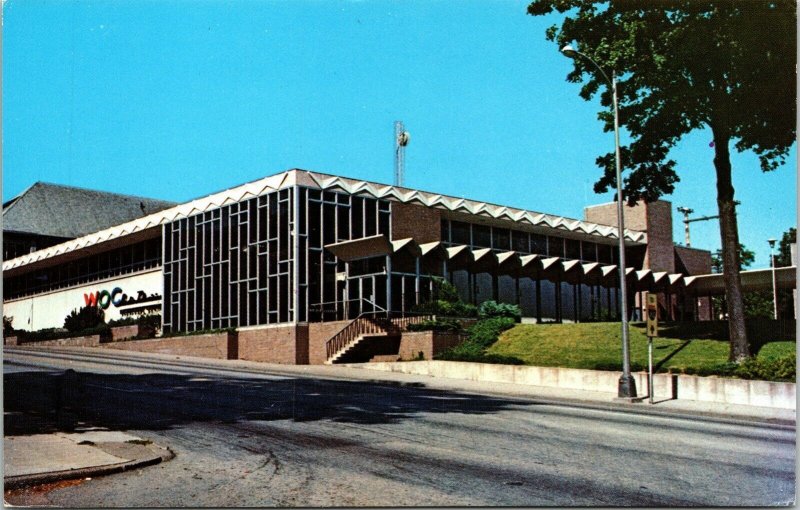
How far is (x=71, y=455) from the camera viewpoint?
11008mm

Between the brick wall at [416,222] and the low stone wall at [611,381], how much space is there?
11494 millimetres

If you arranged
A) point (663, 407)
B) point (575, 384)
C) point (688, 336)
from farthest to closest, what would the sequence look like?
point (688, 336) → point (575, 384) → point (663, 407)

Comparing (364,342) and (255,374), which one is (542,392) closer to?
(255,374)

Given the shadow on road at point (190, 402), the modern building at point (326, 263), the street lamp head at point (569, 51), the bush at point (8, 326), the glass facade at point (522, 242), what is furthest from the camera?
the bush at point (8, 326)

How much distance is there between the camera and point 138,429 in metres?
14.0

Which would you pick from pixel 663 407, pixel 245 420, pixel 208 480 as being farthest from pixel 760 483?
pixel 663 407

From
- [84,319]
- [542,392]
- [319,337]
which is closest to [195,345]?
[319,337]

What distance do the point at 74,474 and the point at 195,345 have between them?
32726mm

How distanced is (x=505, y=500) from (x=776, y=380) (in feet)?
51.5

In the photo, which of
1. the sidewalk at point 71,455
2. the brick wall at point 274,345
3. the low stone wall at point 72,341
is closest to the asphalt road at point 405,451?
the sidewalk at point 71,455

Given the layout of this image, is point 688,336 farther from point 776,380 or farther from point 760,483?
point 760,483

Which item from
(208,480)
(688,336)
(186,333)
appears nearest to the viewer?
(208,480)

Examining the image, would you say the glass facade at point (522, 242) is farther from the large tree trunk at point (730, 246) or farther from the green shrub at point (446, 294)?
the large tree trunk at point (730, 246)

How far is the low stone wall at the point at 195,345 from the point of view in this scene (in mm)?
40125
